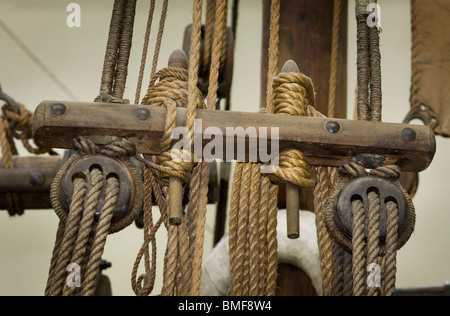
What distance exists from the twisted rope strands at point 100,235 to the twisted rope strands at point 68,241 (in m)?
0.03

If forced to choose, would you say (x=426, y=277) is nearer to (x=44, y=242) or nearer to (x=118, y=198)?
(x=44, y=242)

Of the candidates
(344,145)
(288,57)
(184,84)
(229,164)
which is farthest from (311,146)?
Result: (229,164)

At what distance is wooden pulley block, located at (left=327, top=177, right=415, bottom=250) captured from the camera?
0.80 meters

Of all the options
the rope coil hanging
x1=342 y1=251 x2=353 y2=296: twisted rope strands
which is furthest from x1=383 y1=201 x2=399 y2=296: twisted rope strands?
x1=342 y1=251 x2=353 y2=296: twisted rope strands

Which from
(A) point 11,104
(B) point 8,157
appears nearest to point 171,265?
(B) point 8,157

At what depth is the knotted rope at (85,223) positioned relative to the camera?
0.74 m

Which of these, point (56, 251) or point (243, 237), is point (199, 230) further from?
point (56, 251)

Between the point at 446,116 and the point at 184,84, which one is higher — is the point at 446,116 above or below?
above

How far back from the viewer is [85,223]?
747 mm

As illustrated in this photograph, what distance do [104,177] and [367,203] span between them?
40 centimetres

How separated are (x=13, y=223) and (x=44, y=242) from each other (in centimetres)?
19
